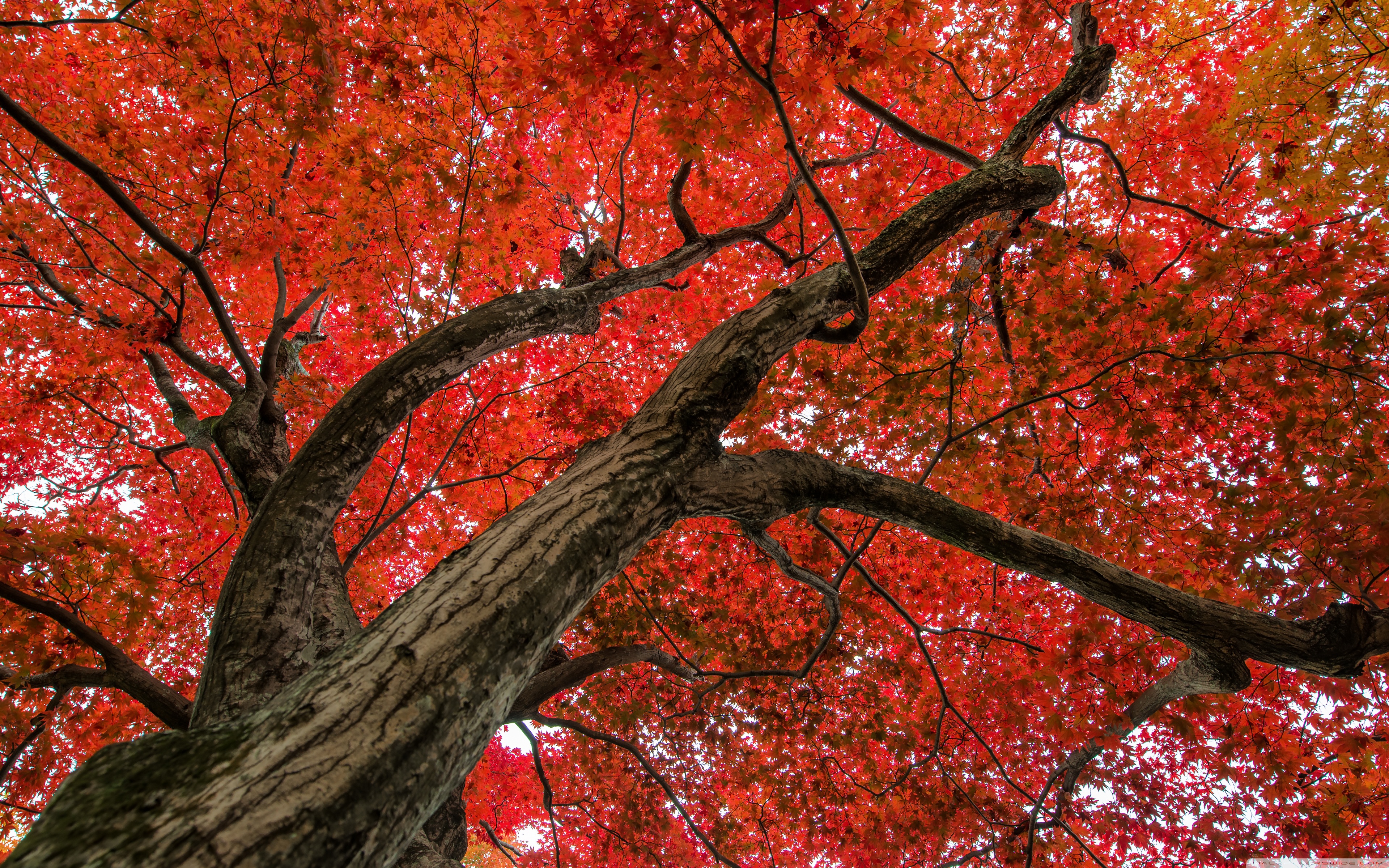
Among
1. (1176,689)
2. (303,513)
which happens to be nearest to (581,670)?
(303,513)

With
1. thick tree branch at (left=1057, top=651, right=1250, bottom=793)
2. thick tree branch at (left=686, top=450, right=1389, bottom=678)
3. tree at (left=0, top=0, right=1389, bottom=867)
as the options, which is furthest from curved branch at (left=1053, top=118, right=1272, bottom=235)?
thick tree branch at (left=1057, top=651, right=1250, bottom=793)

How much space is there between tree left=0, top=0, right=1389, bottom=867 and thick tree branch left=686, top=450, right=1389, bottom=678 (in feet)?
0.07

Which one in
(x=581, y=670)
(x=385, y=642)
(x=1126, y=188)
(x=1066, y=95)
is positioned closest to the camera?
(x=385, y=642)

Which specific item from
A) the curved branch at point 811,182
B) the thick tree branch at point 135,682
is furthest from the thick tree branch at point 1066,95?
the thick tree branch at point 135,682

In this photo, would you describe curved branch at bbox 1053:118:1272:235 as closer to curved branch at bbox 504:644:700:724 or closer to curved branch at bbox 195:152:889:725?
curved branch at bbox 195:152:889:725

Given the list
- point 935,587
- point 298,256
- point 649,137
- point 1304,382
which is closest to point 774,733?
→ point 935,587

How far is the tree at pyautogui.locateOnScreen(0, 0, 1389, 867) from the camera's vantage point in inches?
88.4

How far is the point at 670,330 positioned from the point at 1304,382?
614 centimetres

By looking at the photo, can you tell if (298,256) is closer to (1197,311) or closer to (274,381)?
(274,381)

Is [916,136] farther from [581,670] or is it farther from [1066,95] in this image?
[581,670]

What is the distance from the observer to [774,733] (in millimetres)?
6055

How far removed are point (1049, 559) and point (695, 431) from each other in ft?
6.23

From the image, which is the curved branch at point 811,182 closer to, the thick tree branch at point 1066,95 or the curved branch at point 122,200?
the thick tree branch at point 1066,95

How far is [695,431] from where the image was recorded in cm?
242
